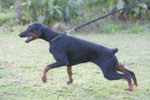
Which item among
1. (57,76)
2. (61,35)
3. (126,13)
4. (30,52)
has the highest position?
(126,13)

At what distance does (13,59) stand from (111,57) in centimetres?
369

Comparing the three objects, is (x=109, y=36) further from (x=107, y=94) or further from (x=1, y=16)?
(x=107, y=94)

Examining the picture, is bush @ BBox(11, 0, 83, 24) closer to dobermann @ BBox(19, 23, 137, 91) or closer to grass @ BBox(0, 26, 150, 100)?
grass @ BBox(0, 26, 150, 100)

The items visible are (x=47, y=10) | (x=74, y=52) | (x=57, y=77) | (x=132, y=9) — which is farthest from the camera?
(x=132, y=9)

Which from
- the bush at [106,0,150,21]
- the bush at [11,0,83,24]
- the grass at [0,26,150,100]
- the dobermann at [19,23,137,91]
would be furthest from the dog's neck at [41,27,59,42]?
the bush at [106,0,150,21]

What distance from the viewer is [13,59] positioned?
8.40m

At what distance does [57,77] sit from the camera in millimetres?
6680

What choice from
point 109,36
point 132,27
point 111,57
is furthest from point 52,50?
point 132,27

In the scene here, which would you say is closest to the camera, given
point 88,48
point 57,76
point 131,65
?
point 88,48

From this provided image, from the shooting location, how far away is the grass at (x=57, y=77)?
534 cm

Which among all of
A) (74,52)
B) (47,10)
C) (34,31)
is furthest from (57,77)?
(47,10)

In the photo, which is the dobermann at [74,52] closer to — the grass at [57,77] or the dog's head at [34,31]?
the dog's head at [34,31]

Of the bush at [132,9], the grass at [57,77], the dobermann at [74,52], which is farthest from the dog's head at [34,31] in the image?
the bush at [132,9]

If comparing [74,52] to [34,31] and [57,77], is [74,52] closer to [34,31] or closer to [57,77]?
[34,31]
